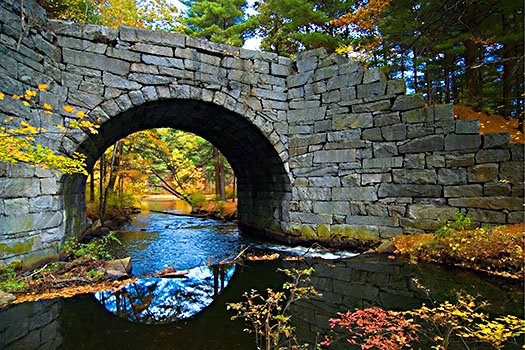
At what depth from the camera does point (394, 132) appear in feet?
18.8

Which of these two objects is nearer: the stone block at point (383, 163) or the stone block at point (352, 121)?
the stone block at point (383, 163)

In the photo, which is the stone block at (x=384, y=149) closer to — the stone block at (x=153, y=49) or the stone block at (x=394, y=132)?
the stone block at (x=394, y=132)

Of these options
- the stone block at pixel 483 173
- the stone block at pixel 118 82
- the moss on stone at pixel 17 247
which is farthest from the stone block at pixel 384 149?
the moss on stone at pixel 17 247

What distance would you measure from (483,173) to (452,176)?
431 mm

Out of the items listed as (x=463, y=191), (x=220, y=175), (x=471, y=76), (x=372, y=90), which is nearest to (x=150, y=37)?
(x=372, y=90)

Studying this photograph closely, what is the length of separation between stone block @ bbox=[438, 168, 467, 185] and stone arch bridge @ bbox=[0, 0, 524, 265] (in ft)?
0.06

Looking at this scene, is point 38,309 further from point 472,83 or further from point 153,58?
point 472,83

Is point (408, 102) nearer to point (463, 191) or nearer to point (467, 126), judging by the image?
point (467, 126)

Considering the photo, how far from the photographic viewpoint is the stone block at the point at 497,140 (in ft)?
15.7

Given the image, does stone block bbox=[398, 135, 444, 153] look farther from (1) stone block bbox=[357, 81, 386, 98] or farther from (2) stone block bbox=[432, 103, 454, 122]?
(1) stone block bbox=[357, 81, 386, 98]

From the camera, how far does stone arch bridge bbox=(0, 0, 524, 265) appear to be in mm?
4465

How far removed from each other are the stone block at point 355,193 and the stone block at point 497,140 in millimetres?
1931

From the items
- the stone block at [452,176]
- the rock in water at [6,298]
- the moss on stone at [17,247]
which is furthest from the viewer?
the stone block at [452,176]

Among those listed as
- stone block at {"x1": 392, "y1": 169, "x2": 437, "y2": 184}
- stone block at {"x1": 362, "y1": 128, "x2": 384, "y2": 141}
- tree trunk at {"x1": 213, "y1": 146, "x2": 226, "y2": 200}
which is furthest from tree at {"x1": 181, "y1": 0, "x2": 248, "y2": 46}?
stone block at {"x1": 392, "y1": 169, "x2": 437, "y2": 184}
